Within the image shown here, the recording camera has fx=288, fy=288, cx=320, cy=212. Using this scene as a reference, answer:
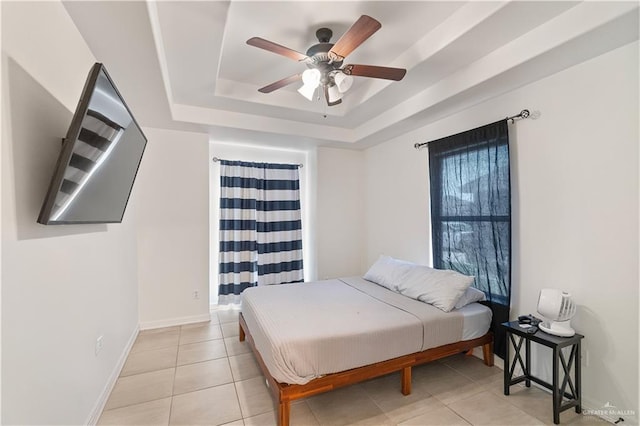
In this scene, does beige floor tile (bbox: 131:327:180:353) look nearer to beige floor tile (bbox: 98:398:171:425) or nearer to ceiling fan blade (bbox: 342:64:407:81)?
beige floor tile (bbox: 98:398:171:425)

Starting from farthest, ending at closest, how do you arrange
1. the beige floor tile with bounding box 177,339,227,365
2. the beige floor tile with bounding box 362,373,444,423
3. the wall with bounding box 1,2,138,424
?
the beige floor tile with bounding box 177,339,227,365
the beige floor tile with bounding box 362,373,444,423
the wall with bounding box 1,2,138,424

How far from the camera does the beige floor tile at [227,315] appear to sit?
3717 mm

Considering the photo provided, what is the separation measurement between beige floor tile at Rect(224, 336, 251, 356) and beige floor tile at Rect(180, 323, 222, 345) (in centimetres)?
17

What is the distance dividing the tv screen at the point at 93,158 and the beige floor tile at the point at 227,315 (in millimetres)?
2183

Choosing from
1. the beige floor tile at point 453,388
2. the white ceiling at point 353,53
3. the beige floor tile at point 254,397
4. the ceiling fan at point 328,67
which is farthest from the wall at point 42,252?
the beige floor tile at point 453,388

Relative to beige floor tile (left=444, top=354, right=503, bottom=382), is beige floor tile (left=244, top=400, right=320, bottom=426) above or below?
above

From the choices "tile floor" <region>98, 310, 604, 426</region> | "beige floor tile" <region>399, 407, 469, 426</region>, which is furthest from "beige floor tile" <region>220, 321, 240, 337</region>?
"beige floor tile" <region>399, 407, 469, 426</region>

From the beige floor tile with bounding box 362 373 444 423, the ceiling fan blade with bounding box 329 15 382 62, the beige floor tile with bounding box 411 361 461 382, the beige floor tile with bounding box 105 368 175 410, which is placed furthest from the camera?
the beige floor tile with bounding box 411 361 461 382

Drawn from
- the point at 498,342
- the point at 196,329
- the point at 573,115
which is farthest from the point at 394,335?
the point at 196,329

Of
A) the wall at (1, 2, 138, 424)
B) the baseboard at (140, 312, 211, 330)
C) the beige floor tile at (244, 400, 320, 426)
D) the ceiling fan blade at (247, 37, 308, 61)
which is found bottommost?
the beige floor tile at (244, 400, 320, 426)

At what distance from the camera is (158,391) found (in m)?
2.22

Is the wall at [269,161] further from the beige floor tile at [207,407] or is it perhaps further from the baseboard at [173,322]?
the beige floor tile at [207,407]

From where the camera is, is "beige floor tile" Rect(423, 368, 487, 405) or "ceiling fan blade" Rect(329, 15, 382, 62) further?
"beige floor tile" Rect(423, 368, 487, 405)

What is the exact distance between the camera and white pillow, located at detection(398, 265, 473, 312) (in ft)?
8.14
